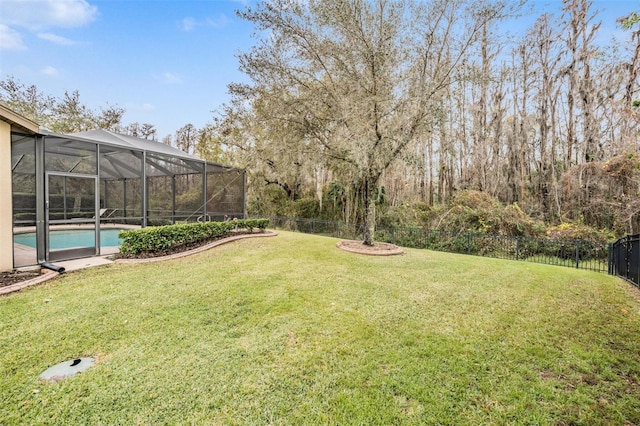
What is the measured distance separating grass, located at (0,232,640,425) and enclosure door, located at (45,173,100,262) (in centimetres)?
171

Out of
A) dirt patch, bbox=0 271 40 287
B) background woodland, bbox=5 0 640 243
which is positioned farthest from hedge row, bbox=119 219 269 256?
background woodland, bbox=5 0 640 243

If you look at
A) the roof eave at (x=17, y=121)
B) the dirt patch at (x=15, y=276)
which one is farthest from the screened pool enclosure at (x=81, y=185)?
the dirt patch at (x=15, y=276)

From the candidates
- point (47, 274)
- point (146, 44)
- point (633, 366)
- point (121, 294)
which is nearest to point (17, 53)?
point (146, 44)

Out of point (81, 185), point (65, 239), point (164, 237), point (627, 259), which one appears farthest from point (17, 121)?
point (627, 259)

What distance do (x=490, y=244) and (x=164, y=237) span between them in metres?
10.6

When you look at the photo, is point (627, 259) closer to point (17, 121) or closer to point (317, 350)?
point (317, 350)

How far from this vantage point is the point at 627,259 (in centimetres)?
586

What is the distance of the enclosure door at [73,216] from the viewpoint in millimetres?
5871

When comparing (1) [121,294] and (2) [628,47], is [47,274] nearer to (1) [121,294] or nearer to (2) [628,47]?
(1) [121,294]

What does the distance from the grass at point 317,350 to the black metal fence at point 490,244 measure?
469cm

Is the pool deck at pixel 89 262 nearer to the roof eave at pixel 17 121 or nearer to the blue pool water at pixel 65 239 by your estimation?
the blue pool water at pixel 65 239

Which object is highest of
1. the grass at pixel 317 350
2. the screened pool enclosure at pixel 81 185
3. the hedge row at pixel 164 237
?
Result: the screened pool enclosure at pixel 81 185

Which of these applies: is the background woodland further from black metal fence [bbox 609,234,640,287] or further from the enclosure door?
the enclosure door

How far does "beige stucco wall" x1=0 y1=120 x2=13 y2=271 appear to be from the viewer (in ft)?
15.3
